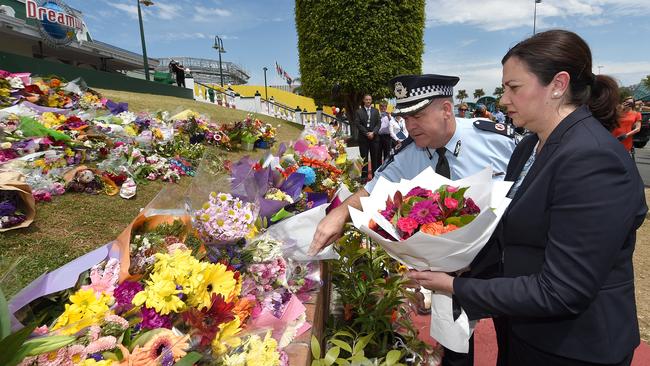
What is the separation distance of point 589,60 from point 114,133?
6446 mm

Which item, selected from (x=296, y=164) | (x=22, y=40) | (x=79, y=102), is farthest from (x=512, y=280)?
(x=22, y=40)

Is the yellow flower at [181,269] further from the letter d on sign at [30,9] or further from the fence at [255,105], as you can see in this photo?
the letter d on sign at [30,9]

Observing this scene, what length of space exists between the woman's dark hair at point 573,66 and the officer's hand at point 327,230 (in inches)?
36.2

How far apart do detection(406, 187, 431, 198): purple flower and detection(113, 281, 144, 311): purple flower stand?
97 centimetres

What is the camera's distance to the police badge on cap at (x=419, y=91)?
2137 mm

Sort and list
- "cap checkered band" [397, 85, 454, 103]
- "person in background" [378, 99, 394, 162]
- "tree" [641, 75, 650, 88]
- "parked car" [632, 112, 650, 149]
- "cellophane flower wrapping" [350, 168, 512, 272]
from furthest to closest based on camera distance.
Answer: "tree" [641, 75, 650, 88], "parked car" [632, 112, 650, 149], "person in background" [378, 99, 394, 162], "cap checkered band" [397, 85, 454, 103], "cellophane flower wrapping" [350, 168, 512, 272]

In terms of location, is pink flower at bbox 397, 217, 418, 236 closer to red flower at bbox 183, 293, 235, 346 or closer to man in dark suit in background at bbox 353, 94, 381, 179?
red flower at bbox 183, 293, 235, 346

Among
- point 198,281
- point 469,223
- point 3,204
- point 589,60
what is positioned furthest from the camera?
point 3,204

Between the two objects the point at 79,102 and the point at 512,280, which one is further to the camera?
the point at 79,102

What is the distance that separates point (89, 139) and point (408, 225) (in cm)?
567

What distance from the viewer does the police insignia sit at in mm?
2176

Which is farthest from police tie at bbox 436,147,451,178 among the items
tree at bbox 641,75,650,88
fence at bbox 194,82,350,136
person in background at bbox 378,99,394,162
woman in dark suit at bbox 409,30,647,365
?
tree at bbox 641,75,650,88

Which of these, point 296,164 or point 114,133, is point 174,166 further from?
point 296,164

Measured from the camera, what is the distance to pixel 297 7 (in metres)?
16.8
